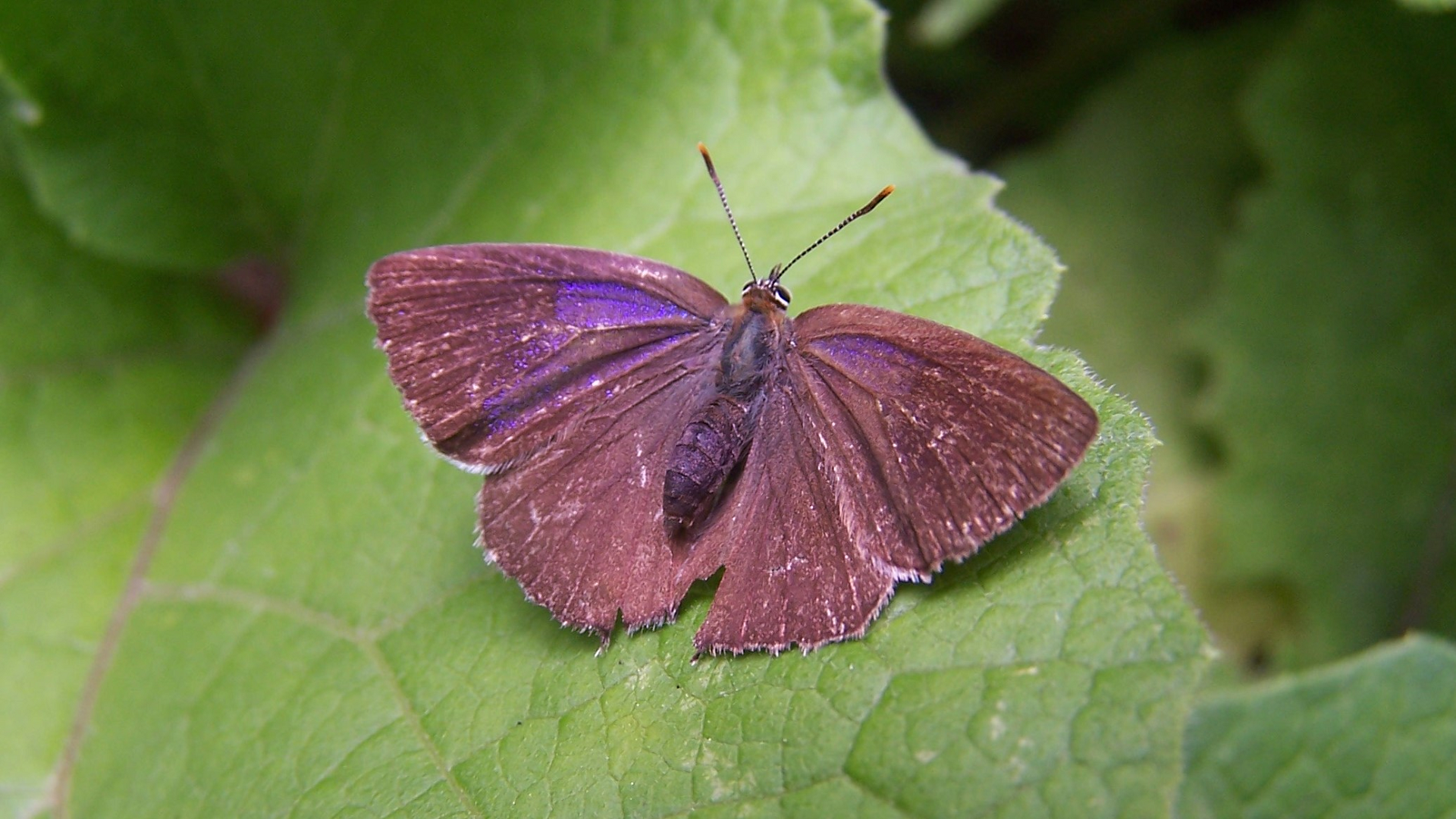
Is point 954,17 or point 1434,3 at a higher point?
point 954,17

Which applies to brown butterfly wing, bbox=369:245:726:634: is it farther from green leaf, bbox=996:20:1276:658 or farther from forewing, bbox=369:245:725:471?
green leaf, bbox=996:20:1276:658

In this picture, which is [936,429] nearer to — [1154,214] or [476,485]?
[476,485]

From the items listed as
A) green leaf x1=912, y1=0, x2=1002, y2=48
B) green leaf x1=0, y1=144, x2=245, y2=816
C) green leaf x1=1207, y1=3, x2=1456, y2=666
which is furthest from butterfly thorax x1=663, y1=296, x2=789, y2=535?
green leaf x1=1207, y1=3, x2=1456, y2=666

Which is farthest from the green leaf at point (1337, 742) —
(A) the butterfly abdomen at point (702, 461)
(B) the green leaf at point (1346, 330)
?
(A) the butterfly abdomen at point (702, 461)

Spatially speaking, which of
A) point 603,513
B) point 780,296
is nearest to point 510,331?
point 603,513

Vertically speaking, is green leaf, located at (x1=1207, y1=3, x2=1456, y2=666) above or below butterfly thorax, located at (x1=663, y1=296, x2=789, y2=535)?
below

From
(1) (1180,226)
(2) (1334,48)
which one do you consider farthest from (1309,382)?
(2) (1334,48)
